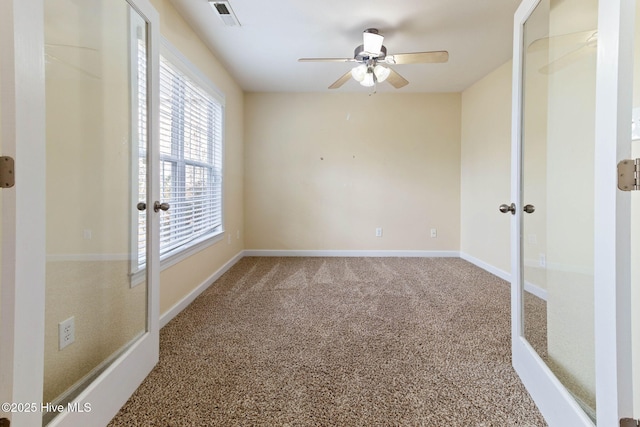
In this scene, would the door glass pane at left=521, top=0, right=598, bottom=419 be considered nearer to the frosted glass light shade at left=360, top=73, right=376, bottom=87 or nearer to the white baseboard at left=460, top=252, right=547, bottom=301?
the white baseboard at left=460, top=252, right=547, bottom=301

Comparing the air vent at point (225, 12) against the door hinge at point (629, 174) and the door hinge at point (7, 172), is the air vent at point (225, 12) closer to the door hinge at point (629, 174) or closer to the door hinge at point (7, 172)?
the door hinge at point (7, 172)

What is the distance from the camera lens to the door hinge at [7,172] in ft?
2.62

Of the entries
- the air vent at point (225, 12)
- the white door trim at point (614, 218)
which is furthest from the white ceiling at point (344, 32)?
the white door trim at point (614, 218)

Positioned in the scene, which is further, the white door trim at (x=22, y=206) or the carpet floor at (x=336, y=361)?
the carpet floor at (x=336, y=361)

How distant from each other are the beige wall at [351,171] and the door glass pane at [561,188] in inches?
114

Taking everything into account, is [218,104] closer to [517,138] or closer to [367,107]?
[367,107]

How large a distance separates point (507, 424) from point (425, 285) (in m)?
1.88

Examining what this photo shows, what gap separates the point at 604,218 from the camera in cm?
86

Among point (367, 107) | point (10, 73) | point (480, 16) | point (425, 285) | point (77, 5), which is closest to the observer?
point (10, 73)

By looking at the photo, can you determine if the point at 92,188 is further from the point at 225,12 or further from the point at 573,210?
the point at 573,210

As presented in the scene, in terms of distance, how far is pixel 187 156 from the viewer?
266 cm

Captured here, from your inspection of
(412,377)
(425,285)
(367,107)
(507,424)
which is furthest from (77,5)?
(367,107)

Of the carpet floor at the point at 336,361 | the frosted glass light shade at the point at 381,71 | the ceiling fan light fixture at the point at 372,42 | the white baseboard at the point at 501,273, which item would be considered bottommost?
the carpet floor at the point at 336,361

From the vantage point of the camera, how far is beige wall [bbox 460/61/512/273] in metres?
3.31
